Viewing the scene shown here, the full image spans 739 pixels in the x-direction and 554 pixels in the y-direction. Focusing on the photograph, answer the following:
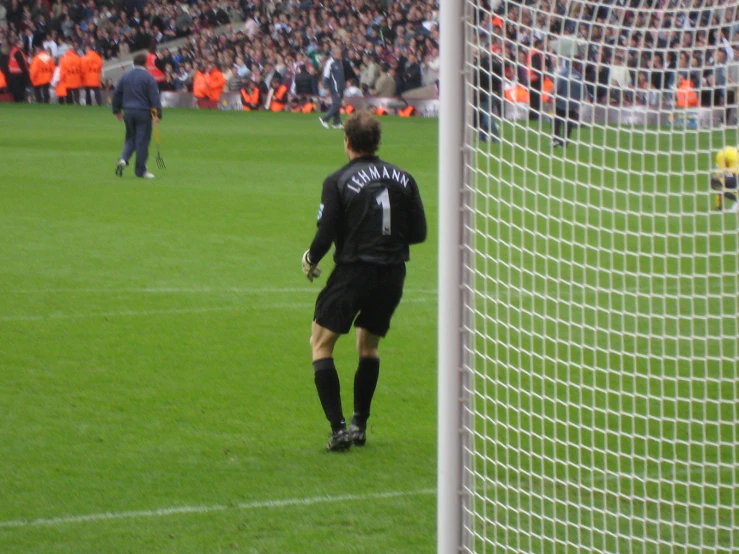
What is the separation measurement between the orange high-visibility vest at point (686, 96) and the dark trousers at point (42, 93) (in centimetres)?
3535

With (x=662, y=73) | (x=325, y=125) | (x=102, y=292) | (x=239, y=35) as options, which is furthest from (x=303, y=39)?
(x=662, y=73)

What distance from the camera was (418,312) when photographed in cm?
1018

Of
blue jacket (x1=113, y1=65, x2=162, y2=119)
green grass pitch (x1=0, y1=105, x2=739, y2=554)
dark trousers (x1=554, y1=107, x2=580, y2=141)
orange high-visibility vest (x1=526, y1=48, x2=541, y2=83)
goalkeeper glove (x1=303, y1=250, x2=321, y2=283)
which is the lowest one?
green grass pitch (x1=0, y1=105, x2=739, y2=554)

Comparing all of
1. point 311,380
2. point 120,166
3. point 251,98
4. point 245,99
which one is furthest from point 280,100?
point 311,380

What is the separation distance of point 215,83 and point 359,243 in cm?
3098

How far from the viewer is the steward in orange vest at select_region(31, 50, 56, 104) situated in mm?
37469

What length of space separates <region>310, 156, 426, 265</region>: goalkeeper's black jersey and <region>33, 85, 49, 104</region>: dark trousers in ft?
110

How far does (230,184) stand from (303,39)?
70.9 ft

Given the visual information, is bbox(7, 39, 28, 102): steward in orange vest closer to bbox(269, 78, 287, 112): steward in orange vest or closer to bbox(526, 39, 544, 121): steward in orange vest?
bbox(269, 78, 287, 112): steward in orange vest

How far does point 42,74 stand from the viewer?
3769cm

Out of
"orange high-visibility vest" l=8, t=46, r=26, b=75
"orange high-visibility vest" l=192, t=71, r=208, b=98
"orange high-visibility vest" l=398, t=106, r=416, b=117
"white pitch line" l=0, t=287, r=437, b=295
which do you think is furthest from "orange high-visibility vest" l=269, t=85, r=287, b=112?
"white pitch line" l=0, t=287, r=437, b=295

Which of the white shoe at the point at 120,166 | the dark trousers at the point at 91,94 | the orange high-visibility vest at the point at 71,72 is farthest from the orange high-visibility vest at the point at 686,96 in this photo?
the dark trousers at the point at 91,94

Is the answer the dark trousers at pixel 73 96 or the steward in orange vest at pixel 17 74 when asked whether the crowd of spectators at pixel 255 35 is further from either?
the dark trousers at pixel 73 96

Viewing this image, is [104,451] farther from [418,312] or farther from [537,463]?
[418,312]
